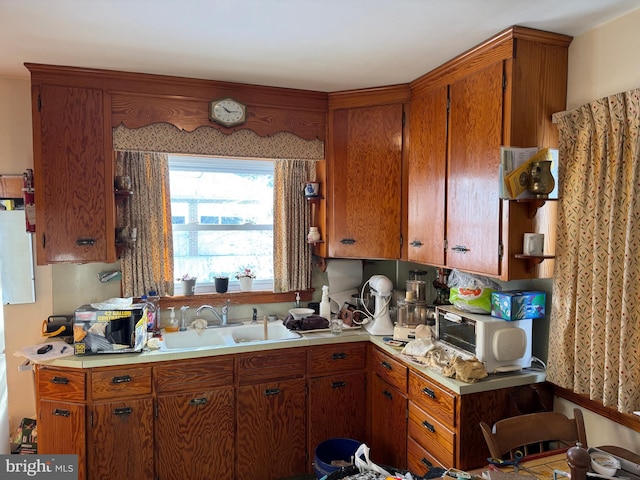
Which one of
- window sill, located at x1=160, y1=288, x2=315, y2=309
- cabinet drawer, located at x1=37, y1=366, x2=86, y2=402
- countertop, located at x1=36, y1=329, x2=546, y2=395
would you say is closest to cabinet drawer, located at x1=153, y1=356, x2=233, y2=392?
countertop, located at x1=36, y1=329, x2=546, y2=395

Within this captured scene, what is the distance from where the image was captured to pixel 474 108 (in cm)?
219

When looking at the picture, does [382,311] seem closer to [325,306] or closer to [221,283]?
[325,306]

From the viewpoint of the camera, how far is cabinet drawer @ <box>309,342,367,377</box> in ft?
8.73

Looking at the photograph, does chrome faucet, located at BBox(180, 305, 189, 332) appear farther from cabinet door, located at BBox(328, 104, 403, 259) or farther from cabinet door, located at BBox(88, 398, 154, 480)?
cabinet door, located at BBox(328, 104, 403, 259)

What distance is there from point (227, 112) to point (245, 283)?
119 centimetres

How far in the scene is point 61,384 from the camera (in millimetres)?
2266

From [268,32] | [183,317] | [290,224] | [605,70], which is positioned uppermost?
[268,32]

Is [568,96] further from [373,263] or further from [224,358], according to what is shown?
[224,358]

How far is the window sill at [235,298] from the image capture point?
2926mm

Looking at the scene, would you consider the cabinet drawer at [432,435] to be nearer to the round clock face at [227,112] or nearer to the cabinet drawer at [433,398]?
the cabinet drawer at [433,398]

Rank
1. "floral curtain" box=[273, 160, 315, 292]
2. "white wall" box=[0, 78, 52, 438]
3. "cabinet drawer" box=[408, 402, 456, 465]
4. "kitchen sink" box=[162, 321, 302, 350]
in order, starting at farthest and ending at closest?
"floral curtain" box=[273, 160, 315, 292]
"kitchen sink" box=[162, 321, 302, 350]
"white wall" box=[0, 78, 52, 438]
"cabinet drawer" box=[408, 402, 456, 465]

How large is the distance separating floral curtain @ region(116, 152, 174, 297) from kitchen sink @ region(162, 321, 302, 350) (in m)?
0.33

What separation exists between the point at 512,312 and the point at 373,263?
4.79ft

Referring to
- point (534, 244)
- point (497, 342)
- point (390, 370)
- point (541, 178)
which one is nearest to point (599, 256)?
point (534, 244)
